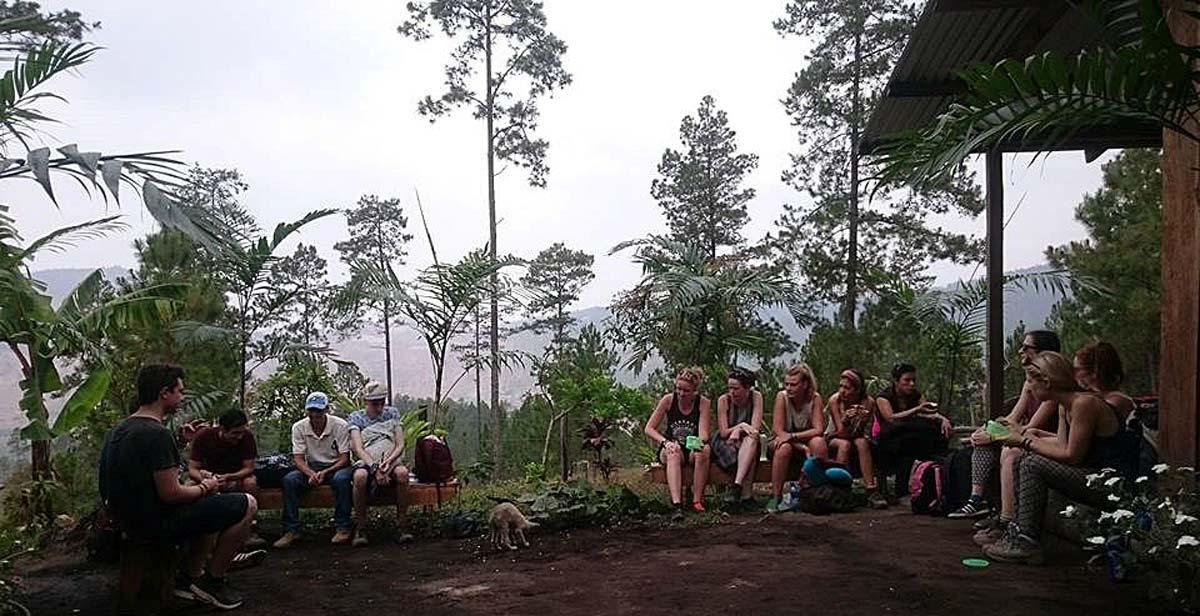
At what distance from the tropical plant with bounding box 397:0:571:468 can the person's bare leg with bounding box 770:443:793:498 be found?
8.65m

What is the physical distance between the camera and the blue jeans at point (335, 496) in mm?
6066

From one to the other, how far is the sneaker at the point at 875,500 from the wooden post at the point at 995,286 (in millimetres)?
947

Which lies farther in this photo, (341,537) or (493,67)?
(493,67)

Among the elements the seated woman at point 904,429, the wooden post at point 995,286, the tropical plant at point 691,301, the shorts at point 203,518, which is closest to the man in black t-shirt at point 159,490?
the shorts at point 203,518

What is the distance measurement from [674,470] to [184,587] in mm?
3124

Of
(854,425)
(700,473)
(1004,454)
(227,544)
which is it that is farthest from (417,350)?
(1004,454)

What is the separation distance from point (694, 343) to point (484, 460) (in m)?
2.35

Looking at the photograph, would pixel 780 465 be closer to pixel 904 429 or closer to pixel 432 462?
Result: pixel 904 429

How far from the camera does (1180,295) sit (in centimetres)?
391

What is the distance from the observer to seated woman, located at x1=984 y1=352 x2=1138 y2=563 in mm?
4250

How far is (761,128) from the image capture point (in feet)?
57.6

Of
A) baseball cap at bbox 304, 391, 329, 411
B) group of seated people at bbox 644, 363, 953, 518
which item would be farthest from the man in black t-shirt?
group of seated people at bbox 644, 363, 953, 518

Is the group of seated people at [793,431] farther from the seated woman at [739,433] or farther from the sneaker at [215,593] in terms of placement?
the sneaker at [215,593]

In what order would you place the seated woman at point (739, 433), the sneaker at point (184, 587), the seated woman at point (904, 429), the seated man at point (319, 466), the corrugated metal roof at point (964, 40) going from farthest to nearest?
the seated woman at point (739, 433)
the seated woman at point (904, 429)
the seated man at point (319, 466)
the corrugated metal roof at point (964, 40)
the sneaker at point (184, 587)
